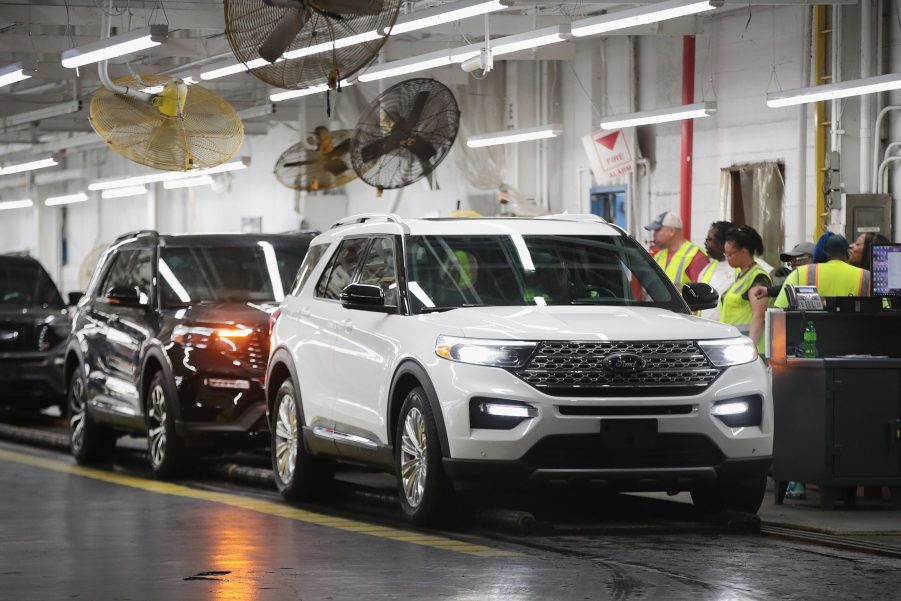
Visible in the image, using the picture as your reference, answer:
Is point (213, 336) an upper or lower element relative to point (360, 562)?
upper

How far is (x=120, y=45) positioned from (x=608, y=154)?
9065mm

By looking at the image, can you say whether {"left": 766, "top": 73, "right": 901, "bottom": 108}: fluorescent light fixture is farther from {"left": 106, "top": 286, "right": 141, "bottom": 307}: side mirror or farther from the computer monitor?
{"left": 106, "top": 286, "right": 141, "bottom": 307}: side mirror

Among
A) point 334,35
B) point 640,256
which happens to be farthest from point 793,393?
point 334,35

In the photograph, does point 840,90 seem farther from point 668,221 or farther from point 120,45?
point 120,45

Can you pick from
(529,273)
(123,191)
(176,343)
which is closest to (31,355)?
(176,343)

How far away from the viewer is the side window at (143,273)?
13.8m

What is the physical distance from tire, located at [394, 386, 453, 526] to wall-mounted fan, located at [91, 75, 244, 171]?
580 centimetres

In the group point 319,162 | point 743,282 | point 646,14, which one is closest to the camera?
point 743,282

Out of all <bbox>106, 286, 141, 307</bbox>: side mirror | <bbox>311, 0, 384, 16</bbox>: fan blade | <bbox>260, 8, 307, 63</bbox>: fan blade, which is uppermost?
<bbox>311, 0, 384, 16</bbox>: fan blade

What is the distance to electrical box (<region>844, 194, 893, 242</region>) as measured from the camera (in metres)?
18.4

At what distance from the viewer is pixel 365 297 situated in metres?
10.1

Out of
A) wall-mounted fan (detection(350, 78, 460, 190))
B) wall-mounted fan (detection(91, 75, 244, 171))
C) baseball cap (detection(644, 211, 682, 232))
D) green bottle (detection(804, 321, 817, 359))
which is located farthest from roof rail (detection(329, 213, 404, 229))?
wall-mounted fan (detection(350, 78, 460, 190))

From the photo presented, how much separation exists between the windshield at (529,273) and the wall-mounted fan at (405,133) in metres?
7.62

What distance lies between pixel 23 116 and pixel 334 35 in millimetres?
22509
